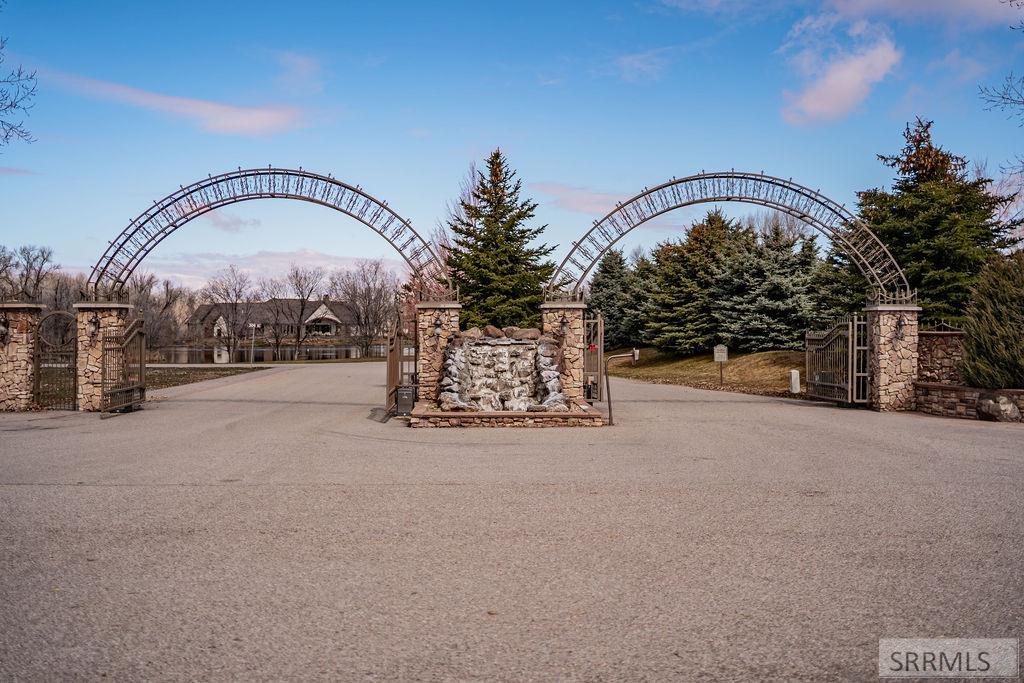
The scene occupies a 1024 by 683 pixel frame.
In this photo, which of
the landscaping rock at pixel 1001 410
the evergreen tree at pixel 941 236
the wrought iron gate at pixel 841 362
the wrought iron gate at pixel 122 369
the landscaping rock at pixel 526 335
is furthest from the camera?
the evergreen tree at pixel 941 236

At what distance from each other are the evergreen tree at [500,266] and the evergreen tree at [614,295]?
827 inches

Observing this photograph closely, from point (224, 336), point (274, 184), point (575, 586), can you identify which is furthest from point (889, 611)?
point (224, 336)

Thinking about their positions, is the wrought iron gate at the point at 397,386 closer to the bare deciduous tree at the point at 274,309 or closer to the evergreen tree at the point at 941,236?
the evergreen tree at the point at 941,236

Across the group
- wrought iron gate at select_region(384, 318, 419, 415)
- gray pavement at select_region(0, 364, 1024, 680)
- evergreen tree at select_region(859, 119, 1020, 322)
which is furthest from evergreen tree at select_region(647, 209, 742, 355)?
gray pavement at select_region(0, 364, 1024, 680)

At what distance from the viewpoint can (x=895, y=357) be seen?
16875 millimetres

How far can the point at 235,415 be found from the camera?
614 inches

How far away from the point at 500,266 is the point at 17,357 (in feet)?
49.1

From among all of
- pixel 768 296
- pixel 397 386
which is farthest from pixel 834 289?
pixel 397 386

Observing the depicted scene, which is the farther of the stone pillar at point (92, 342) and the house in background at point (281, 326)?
the house in background at point (281, 326)

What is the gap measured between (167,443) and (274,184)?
7.47 m

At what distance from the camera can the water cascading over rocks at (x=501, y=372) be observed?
14.7m

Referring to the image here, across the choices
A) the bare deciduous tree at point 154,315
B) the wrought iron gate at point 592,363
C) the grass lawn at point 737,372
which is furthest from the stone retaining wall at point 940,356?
the bare deciduous tree at point 154,315

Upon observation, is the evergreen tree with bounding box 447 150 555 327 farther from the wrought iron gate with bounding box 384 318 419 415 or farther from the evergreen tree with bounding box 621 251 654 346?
the evergreen tree with bounding box 621 251 654 346

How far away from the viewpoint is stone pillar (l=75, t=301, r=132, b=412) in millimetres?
16359
